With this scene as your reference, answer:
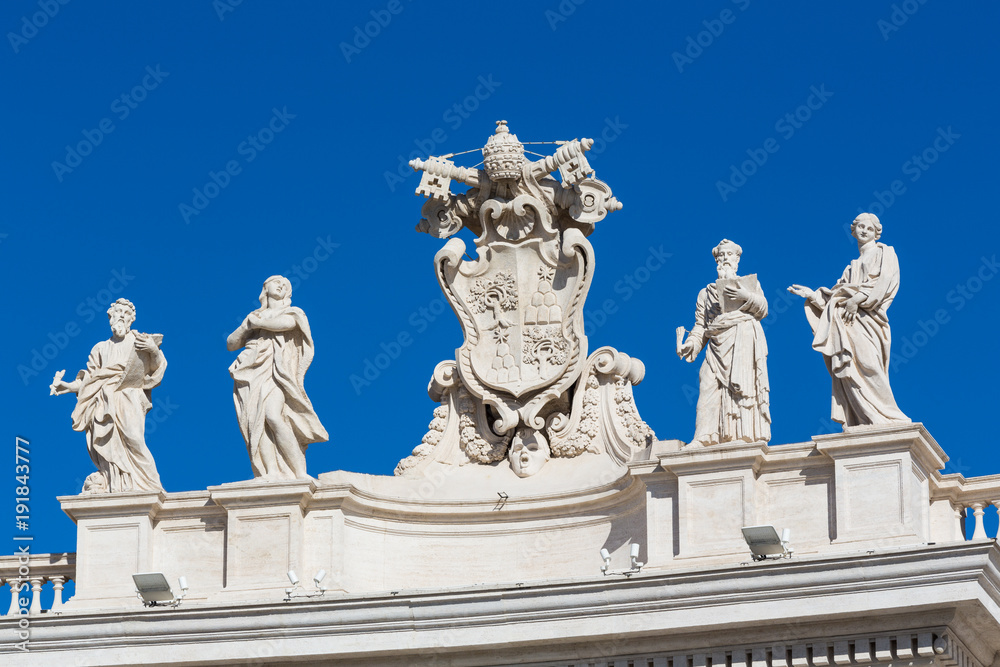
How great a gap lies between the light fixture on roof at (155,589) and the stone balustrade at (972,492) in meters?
7.17

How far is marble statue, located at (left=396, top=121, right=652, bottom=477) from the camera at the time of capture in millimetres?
27844

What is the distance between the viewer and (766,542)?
2498 cm

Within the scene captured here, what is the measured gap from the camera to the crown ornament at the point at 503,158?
28.4m

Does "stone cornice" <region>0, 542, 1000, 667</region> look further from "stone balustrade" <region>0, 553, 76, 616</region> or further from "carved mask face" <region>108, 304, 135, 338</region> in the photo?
"carved mask face" <region>108, 304, 135, 338</region>

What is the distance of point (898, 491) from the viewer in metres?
25.5

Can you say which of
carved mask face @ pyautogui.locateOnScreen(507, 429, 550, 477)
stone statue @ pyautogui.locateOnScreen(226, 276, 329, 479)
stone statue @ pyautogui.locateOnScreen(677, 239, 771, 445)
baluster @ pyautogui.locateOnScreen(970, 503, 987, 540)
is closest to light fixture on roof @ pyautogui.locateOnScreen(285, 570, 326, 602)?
stone statue @ pyautogui.locateOnScreen(226, 276, 329, 479)

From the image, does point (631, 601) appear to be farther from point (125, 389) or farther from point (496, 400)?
point (125, 389)

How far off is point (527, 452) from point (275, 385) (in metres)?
2.58

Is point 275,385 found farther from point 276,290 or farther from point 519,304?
point 519,304

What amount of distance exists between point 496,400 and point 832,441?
150 inches

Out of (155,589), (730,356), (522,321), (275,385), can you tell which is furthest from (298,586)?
(730,356)

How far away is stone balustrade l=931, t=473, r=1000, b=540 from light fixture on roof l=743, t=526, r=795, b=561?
187 centimetres

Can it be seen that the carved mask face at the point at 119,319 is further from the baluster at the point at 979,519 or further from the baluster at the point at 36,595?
the baluster at the point at 979,519

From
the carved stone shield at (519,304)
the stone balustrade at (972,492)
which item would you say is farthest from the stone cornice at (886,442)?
the carved stone shield at (519,304)
